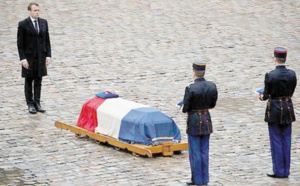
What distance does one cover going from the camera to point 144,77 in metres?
20.6

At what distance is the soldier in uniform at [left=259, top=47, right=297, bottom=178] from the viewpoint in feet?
43.9

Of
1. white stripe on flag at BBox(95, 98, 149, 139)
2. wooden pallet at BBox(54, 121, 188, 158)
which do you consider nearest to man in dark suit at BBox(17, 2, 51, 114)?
white stripe on flag at BBox(95, 98, 149, 139)

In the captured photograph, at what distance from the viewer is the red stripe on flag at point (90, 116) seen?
1534 cm


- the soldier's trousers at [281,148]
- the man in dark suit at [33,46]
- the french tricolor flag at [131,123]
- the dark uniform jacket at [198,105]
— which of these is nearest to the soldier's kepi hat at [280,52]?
the soldier's trousers at [281,148]

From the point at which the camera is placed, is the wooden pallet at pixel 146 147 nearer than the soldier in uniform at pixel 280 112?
No

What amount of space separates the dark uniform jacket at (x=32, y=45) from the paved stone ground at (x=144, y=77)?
86cm

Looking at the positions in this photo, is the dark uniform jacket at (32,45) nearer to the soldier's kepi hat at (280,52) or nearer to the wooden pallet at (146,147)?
the wooden pallet at (146,147)

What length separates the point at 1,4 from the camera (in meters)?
28.1

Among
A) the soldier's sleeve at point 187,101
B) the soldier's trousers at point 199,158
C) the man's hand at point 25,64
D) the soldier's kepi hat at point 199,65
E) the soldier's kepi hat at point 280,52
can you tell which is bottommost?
the soldier's trousers at point 199,158

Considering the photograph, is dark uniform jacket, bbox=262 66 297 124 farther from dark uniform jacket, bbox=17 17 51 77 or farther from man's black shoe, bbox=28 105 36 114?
man's black shoe, bbox=28 105 36 114

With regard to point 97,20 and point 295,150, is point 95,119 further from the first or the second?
point 97,20

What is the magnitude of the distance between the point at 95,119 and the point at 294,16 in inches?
533

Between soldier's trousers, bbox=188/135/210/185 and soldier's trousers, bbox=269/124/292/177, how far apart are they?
1141 millimetres

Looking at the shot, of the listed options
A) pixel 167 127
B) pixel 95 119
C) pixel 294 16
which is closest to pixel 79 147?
pixel 95 119
